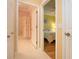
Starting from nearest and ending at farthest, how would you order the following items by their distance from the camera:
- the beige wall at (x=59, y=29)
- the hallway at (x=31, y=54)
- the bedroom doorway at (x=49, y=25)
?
the beige wall at (x=59, y=29)
the hallway at (x=31, y=54)
the bedroom doorway at (x=49, y=25)

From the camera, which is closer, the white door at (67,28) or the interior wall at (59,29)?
the white door at (67,28)

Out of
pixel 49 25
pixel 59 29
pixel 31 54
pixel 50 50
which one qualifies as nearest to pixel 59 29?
pixel 59 29

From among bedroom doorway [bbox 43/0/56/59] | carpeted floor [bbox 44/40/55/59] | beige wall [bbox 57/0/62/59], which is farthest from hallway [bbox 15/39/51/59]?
bedroom doorway [bbox 43/0/56/59]

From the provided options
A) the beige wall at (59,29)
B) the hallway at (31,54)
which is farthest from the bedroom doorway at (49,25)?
the beige wall at (59,29)

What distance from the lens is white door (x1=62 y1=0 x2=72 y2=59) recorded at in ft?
7.58

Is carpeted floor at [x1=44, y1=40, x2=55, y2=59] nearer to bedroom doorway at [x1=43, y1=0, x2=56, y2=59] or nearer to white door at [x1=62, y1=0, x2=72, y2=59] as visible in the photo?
bedroom doorway at [x1=43, y1=0, x2=56, y2=59]

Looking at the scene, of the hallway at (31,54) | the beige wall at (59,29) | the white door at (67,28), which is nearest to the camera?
the white door at (67,28)

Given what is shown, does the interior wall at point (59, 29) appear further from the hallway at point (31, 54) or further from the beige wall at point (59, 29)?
the hallway at point (31, 54)

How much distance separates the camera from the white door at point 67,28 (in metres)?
2.31

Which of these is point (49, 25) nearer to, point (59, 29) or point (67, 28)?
point (59, 29)

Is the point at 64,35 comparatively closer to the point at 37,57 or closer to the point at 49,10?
the point at 37,57

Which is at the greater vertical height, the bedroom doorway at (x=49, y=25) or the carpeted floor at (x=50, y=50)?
the bedroom doorway at (x=49, y=25)

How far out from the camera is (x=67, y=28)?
239 cm
